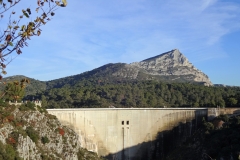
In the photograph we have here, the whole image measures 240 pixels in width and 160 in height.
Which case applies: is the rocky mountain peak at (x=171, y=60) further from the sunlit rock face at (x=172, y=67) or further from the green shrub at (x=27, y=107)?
the green shrub at (x=27, y=107)

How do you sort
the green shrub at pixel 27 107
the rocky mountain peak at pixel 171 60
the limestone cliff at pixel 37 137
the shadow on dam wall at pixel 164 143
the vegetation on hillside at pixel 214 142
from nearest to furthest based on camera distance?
the limestone cliff at pixel 37 137, the vegetation on hillside at pixel 214 142, the green shrub at pixel 27 107, the shadow on dam wall at pixel 164 143, the rocky mountain peak at pixel 171 60

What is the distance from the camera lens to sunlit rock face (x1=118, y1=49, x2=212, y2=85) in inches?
6053

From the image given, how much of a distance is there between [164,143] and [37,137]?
2168 cm

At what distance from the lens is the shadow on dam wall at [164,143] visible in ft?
162

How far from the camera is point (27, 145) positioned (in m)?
35.2

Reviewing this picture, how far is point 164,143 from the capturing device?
165ft

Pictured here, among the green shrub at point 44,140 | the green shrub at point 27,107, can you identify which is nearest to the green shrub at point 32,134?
the green shrub at point 44,140

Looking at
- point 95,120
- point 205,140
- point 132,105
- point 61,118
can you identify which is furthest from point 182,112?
point 132,105

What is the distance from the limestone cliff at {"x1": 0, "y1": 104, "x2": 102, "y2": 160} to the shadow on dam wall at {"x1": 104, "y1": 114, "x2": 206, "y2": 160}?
30.9ft

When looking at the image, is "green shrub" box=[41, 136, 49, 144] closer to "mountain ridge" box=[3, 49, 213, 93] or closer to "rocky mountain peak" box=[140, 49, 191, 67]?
"mountain ridge" box=[3, 49, 213, 93]

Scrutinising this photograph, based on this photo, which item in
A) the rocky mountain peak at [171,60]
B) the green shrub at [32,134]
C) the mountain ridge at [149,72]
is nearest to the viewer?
the green shrub at [32,134]

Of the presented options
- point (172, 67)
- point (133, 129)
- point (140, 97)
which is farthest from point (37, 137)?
point (172, 67)

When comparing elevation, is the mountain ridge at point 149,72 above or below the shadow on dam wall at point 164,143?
above

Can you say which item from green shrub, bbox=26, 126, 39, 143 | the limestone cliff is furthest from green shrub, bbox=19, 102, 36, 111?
green shrub, bbox=26, 126, 39, 143
